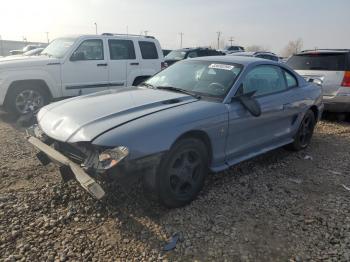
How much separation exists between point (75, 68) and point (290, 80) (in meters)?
4.89

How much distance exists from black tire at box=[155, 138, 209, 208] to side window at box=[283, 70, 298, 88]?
2.26 metres

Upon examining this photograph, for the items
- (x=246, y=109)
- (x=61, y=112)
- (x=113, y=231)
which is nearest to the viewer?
(x=113, y=231)

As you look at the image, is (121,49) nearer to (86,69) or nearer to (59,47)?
(86,69)

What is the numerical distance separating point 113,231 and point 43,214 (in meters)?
0.78

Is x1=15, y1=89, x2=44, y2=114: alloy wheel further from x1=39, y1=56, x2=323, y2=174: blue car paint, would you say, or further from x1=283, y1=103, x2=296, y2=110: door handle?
x1=283, y1=103, x2=296, y2=110: door handle

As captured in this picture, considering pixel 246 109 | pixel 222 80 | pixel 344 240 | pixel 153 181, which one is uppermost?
pixel 222 80

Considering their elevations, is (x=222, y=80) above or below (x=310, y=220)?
above

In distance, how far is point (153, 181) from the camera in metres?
3.38

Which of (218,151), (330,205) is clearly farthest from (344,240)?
(218,151)

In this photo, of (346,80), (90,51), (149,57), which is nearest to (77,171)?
(90,51)

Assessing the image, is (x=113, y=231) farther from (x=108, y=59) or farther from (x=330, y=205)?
(x=108, y=59)

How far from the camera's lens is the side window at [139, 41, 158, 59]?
9.31 m

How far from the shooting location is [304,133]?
5.86 m

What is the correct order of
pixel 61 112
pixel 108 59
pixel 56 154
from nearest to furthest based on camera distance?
pixel 56 154
pixel 61 112
pixel 108 59
